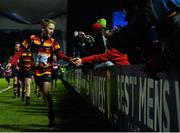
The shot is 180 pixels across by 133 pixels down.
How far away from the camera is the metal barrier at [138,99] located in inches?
217

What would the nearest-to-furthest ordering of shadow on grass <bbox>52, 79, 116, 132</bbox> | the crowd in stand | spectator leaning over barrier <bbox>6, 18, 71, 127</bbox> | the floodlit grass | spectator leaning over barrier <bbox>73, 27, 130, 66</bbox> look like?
the crowd in stand < spectator leaning over barrier <bbox>73, 27, 130, 66</bbox> < shadow on grass <bbox>52, 79, 116, 132</bbox> < the floodlit grass < spectator leaning over barrier <bbox>6, 18, 71, 127</bbox>

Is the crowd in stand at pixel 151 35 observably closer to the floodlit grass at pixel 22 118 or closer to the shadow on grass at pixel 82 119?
the shadow on grass at pixel 82 119

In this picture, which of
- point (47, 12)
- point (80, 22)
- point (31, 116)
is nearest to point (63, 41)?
point (47, 12)

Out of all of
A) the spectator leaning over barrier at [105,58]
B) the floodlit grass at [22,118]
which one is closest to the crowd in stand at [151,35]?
the spectator leaning over barrier at [105,58]

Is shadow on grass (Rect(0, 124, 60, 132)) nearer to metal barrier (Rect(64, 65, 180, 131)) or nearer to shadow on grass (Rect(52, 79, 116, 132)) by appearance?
shadow on grass (Rect(52, 79, 116, 132))

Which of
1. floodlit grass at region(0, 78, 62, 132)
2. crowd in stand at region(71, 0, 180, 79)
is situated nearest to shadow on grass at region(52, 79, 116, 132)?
floodlit grass at region(0, 78, 62, 132)

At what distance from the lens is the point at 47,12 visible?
176 ft

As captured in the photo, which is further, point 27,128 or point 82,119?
point 82,119

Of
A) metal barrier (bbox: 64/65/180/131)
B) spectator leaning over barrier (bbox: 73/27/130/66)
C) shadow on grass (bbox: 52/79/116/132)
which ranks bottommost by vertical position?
shadow on grass (bbox: 52/79/116/132)

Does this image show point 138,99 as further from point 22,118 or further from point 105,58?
Answer: point 22,118

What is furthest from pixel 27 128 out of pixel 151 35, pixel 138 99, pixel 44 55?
pixel 151 35

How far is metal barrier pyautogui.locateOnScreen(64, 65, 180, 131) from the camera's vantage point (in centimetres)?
551

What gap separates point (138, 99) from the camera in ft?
23.6

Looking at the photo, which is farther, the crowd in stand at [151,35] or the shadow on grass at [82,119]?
the shadow on grass at [82,119]
